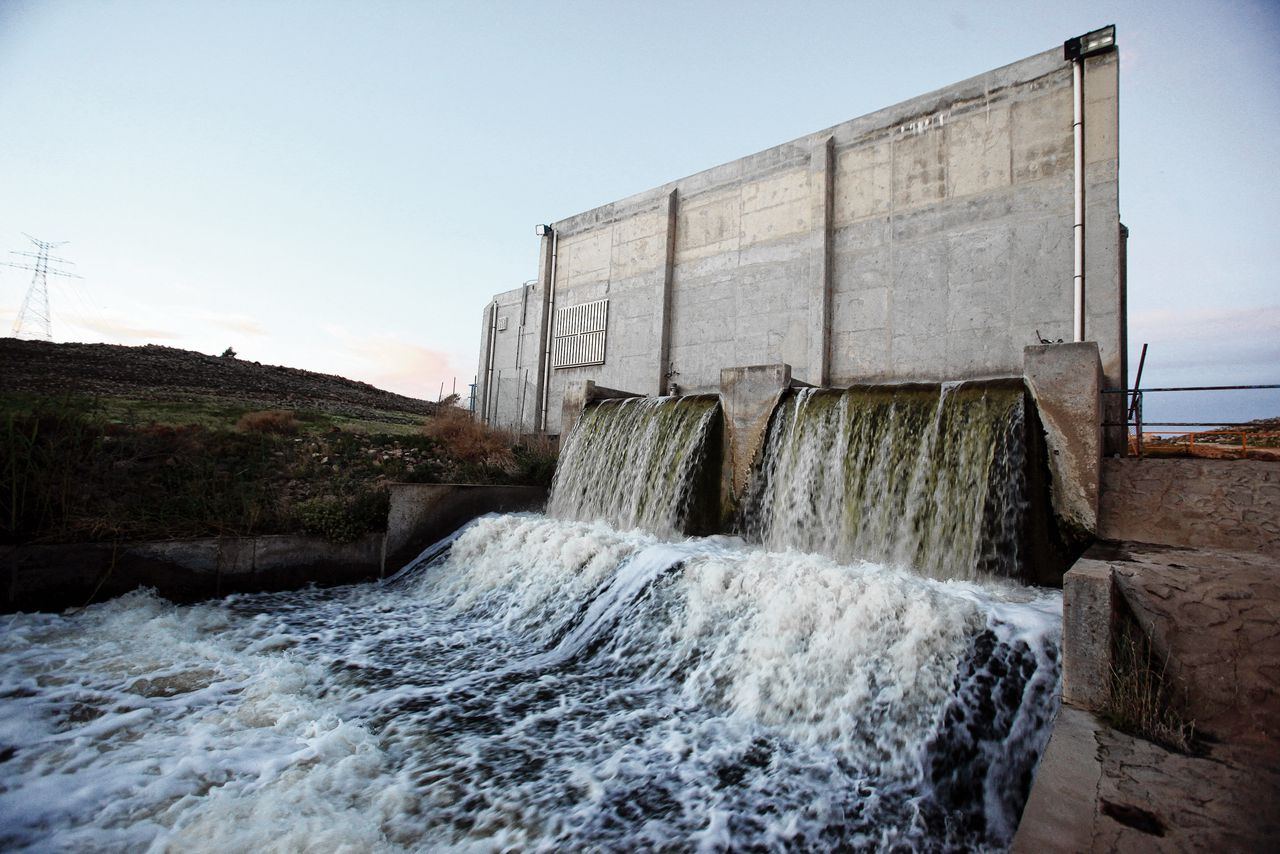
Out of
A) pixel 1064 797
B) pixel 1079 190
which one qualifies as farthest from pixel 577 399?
pixel 1064 797

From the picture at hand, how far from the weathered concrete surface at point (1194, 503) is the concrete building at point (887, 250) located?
8.14 feet

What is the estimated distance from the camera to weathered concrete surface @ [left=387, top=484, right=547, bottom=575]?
9.77m

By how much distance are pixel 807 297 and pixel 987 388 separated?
4.80 metres

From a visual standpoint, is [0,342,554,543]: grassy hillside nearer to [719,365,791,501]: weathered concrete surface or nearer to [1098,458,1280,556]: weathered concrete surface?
[719,365,791,501]: weathered concrete surface

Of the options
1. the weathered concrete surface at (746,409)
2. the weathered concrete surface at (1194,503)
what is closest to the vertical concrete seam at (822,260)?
the weathered concrete surface at (746,409)

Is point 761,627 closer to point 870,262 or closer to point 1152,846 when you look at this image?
point 1152,846

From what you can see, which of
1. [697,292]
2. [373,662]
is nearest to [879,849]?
[373,662]

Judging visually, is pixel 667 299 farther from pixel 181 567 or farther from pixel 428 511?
pixel 181 567

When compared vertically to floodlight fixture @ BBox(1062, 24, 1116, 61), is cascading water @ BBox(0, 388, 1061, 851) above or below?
below

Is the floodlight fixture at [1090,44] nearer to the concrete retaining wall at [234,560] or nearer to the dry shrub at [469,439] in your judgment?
the concrete retaining wall at [234,560]

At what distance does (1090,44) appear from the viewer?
27.5 ft

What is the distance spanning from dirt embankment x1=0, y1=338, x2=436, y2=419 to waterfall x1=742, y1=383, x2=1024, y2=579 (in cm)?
1514

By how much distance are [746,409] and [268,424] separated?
10.9 m

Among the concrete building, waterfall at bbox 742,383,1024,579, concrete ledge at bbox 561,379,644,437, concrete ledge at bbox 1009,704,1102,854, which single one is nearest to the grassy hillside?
concrete ledge at bbox 561,379,644,437
